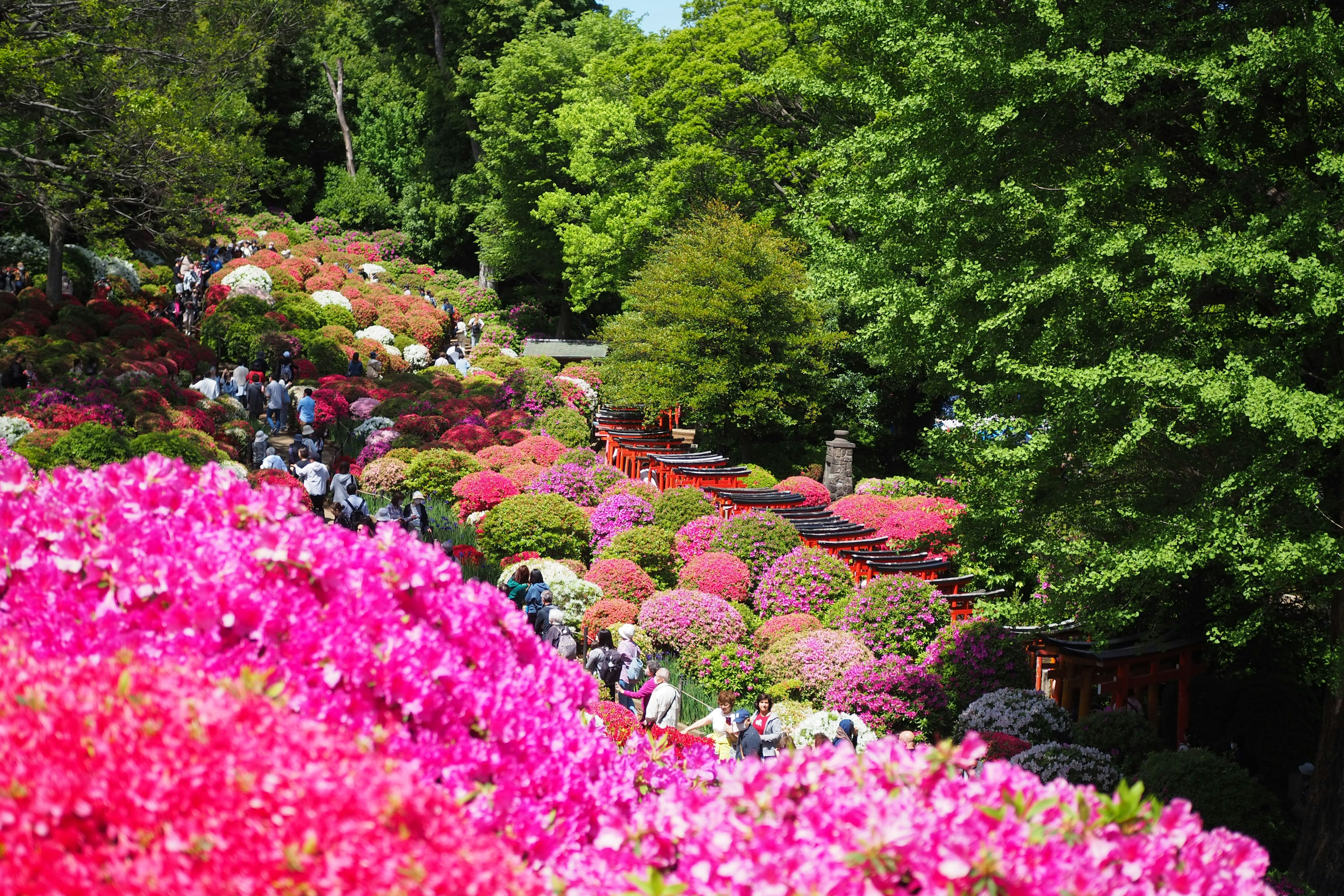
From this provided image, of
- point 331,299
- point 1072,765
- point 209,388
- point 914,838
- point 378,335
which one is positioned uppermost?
point 331,299

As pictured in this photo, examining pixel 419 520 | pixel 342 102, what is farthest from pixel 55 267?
pixel 342 102

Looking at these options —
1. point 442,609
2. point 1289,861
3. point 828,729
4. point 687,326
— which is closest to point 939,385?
point 828,729

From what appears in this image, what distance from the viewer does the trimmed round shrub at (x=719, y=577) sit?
51.3 feet

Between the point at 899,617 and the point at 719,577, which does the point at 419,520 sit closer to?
the point at 719,577

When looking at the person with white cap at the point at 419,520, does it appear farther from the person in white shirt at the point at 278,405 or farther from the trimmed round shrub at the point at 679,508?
the person in white shirt at the point at 278,405

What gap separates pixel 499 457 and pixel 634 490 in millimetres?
3530

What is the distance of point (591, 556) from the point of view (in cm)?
1767

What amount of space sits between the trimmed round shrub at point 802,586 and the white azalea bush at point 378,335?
65.1 feet

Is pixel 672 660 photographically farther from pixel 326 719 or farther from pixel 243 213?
pixel 243 213

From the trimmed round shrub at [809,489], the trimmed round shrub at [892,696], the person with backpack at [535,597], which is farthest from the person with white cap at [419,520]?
the trimmed round shrub at [809,489]

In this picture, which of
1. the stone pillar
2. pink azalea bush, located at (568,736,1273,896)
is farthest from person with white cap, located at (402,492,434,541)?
pink azalea bush, located at (568,736,1273,896)

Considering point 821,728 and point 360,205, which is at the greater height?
point 360,205

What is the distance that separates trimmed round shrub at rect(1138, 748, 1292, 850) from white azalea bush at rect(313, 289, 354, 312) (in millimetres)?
27889

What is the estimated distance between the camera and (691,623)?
46.0ft
